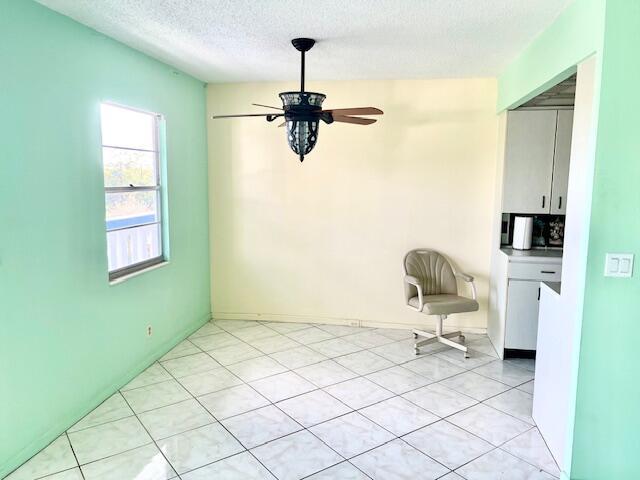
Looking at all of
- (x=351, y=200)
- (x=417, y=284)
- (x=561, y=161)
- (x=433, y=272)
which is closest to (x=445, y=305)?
(x=417, y=284)

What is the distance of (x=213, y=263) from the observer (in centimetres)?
500

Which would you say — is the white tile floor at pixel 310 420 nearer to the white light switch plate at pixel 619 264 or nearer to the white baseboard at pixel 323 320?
the white baseboard at pixel 323 320

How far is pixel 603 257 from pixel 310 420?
6.40ft

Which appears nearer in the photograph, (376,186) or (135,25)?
(135,25)

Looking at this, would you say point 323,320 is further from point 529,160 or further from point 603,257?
point 603,257

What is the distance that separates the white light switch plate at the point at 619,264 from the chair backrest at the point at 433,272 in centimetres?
241

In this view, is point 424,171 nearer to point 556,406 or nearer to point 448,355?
point 448,355

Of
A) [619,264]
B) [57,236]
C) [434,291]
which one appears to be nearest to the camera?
[619,264]

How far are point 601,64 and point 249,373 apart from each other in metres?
3.08

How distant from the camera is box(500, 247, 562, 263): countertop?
3.82 meters

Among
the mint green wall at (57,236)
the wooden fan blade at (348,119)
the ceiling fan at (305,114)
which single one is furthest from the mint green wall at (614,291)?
the mint green wall at (57,236)

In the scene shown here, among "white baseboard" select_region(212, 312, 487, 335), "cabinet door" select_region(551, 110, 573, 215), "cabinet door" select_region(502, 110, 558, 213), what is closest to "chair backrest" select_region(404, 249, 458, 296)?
"white baseboard" select_region(212, 312, 487, 335)

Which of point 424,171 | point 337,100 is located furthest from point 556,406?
point 337,100

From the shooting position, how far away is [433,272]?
4504 mm
